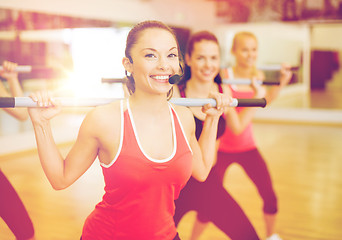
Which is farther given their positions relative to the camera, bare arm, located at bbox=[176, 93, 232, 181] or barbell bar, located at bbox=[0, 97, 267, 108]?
bare arm, located at bbox=[176, 93, 232, 181]

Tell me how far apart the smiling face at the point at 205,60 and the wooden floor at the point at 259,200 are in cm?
136

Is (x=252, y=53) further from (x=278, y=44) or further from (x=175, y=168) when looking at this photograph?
(x=278, y=44)

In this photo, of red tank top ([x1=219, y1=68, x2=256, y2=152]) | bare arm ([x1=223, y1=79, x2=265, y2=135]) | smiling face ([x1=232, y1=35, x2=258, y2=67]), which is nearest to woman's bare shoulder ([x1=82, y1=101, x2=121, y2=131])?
bare arm ([x1=223, y1=79, x2=265, y2=135])

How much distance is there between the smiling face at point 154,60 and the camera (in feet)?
4.33

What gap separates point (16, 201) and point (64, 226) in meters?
1.40

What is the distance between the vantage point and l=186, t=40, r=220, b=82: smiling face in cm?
220

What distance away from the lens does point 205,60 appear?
7.22ft

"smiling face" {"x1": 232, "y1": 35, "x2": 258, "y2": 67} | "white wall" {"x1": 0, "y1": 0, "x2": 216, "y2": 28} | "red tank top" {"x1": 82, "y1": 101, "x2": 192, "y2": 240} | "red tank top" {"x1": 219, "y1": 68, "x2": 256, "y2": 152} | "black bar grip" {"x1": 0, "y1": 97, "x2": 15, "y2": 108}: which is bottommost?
"red tank top" {"x1": 219, "y1": 68, "x2": 256, "y2": 152}

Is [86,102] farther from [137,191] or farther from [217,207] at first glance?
[217,207]

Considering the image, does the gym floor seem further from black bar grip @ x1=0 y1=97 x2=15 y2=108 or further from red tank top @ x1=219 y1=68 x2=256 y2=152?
black bar grip @ x1=0 y1=97 x2=15 y2=108

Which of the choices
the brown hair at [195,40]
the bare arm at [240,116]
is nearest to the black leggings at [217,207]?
the bare arm at [240,116]

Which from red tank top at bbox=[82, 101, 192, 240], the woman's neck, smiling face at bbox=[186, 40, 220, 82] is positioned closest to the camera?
red tank top at bbox=[82, 101, 192, 240]

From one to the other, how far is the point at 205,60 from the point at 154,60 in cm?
91

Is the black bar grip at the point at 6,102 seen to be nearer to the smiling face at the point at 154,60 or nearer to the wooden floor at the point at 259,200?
the smiling face at the point at 154,60
